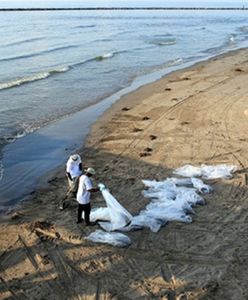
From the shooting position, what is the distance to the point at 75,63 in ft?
112

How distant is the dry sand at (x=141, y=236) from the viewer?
876 centimetres

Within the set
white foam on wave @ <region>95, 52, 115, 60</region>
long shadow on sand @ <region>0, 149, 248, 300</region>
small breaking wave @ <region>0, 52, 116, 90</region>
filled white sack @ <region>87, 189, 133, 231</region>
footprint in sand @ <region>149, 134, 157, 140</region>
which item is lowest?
white foam on wave @ <region>95, 52, 115, 60</region>

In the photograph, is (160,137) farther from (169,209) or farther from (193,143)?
(169,209)

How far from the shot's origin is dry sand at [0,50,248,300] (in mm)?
8758

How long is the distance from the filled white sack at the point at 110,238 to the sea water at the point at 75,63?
193 inches

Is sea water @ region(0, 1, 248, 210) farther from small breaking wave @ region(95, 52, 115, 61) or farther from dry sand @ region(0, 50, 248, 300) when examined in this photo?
dry sand @ region(0, 50, 248, 300)

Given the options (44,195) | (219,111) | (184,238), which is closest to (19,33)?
(219,111)

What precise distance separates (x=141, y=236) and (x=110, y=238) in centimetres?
67

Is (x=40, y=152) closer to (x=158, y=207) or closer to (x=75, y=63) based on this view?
(x=158, y=207)

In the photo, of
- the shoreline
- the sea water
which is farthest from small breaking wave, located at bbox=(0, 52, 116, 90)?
the shoreline

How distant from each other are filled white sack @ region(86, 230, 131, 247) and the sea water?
16.1 feet

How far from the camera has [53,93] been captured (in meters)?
25.3

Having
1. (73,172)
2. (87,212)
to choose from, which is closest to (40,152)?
(73,172)

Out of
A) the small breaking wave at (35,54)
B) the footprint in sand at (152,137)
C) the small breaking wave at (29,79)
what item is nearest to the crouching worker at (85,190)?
the footprint in sand at (152,137)
